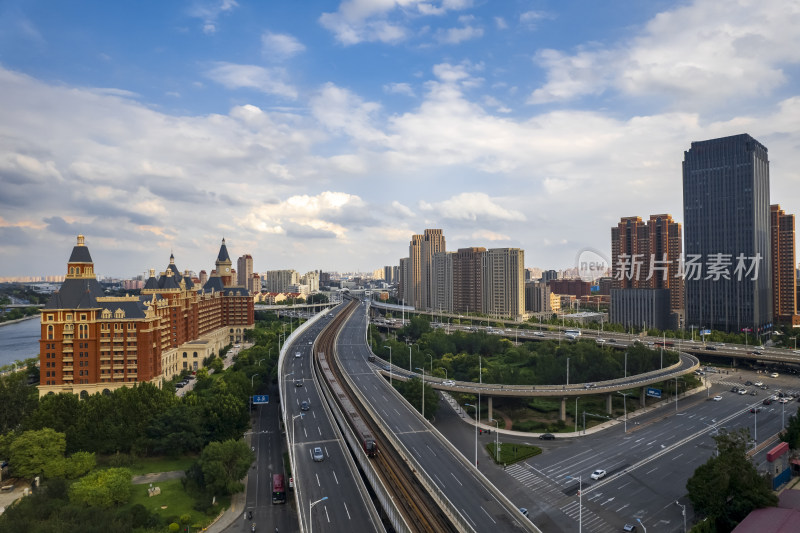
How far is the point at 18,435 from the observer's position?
170 ft

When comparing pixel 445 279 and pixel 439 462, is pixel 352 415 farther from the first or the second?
pixel 445 279

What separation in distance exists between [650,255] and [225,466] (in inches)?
6219

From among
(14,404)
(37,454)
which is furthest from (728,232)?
(14,404)

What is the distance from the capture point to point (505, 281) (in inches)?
6683

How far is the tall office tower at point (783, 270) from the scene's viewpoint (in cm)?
14025

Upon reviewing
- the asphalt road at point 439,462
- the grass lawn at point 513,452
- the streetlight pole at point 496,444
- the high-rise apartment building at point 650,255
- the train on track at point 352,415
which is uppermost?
the high-rise apartment building at point 650,255

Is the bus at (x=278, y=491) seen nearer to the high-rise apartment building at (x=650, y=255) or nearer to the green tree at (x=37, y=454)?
the green tree at (x=37, y=454)

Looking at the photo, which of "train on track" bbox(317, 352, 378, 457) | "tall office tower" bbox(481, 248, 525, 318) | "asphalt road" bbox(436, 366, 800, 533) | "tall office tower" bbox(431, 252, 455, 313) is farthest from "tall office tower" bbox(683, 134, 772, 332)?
"train on track" bbox(317, 352, 378, 457)

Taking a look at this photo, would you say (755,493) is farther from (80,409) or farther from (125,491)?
(80,409)

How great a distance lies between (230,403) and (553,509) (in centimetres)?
3755

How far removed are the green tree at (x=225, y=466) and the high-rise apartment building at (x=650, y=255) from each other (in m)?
144

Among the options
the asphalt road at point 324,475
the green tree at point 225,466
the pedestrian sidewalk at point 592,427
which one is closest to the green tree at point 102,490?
the green tree at point 225,466

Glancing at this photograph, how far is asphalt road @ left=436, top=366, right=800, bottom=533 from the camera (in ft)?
133

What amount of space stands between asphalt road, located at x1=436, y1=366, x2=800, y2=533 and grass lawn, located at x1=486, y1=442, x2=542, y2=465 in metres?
0.82
